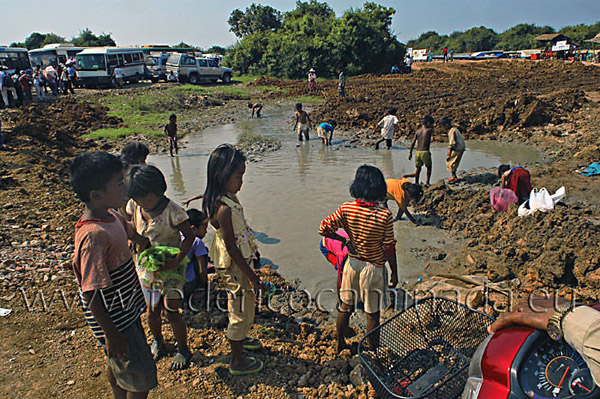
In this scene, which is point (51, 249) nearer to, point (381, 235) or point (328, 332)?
point (328, 332)

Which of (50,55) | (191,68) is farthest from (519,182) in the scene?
(50,55)

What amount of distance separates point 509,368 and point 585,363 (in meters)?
0.28

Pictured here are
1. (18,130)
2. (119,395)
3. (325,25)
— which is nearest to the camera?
(119,395)

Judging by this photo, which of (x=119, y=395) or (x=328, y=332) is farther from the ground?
(x=119, y=395)

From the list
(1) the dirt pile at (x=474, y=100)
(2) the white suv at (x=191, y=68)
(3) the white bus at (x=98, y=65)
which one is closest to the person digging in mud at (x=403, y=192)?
(1) the dirt pile at (x=474, y=100)

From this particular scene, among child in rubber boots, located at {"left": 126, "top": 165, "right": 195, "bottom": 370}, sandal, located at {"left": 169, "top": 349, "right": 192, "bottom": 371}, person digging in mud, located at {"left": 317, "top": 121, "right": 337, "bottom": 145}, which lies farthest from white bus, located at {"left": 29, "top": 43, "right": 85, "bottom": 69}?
sandal, located at {"left": 169, "top": 349, "right": 192, "bottom": 371}

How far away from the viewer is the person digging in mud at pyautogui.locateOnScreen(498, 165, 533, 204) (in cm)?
653

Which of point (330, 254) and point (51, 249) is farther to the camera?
point (51, 249)

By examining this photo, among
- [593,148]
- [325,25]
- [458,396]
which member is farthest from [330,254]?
[325,25]

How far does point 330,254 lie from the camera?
415 cm

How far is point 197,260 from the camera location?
4.23 meters

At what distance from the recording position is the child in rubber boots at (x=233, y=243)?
299 centimetres

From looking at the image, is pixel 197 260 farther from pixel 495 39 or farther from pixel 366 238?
pixel 495 39

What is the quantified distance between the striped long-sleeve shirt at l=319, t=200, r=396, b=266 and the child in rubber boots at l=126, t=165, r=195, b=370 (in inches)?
44.5
